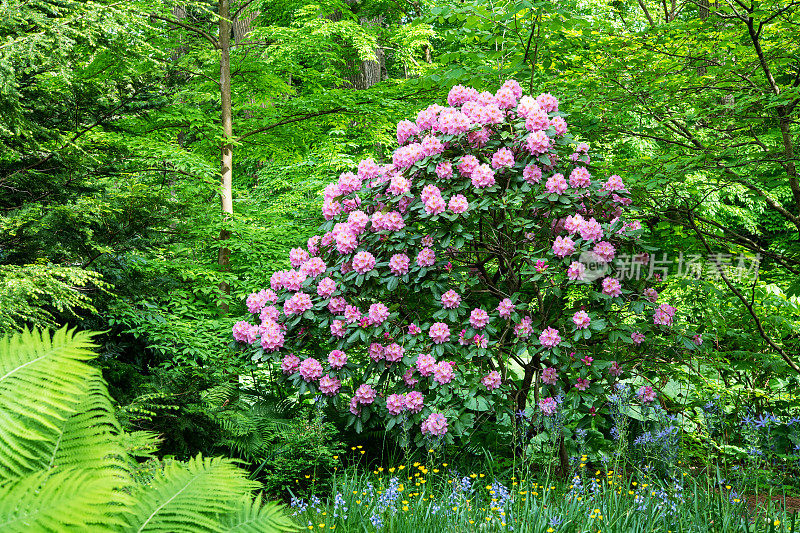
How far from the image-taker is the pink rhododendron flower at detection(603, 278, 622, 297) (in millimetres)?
3131

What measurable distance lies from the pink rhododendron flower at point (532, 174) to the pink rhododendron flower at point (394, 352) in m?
1.10

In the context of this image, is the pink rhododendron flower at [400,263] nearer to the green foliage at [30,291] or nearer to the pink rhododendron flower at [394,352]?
the pink rhododendron flower at [394,352]

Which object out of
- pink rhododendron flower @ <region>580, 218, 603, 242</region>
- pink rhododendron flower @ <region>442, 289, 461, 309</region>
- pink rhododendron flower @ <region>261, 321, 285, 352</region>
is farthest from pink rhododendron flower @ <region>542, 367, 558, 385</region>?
pink rhododendron flower @ <region>261, 321, 285, 352</region>

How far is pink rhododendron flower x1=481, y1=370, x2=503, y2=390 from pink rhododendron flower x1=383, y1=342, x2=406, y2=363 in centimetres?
45

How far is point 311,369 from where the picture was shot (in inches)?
131

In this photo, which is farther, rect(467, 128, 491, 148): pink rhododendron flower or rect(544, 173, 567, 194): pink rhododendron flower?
rect(467, 128, 491, 148): pink rhododendron flower

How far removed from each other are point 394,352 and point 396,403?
0.87 feet

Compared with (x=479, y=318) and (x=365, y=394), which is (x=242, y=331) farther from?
(x=479, y=318)

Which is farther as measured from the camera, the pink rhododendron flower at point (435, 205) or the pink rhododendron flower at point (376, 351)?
the pink rhododendron flower at point (376, 351)

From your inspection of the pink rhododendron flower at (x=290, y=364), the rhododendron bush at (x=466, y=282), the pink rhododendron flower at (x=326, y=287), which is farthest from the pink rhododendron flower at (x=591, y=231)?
the pink rhododendron flower at (x=290, y=364)

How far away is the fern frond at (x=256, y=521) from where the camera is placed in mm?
1321

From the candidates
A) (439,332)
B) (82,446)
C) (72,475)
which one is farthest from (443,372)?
(72,475)

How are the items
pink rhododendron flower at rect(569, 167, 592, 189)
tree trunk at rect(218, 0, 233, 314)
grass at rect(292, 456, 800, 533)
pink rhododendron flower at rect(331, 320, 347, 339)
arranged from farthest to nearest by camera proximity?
tree trunk at rect(218, 0, 233, 314) → pink rhododendron flower at rect(331, 320, 347, 339) → pink rhododendron flower at rect(569, 167, 592, 189) → grass at rect(292, 456, 800, 533)

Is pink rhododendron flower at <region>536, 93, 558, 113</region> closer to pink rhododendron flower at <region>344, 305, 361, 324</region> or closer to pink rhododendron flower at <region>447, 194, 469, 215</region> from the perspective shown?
pink rhododendron flower at <region>447, 194, 469, 215</region>
